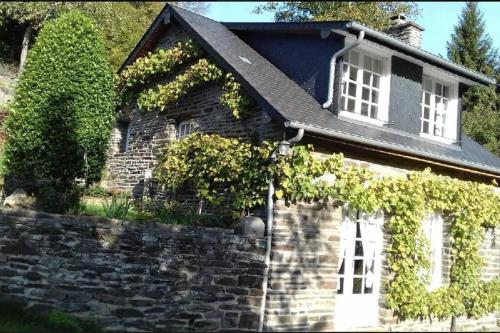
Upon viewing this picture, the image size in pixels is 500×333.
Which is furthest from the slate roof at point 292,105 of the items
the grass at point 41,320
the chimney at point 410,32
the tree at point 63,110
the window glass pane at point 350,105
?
the grass at point 41,320

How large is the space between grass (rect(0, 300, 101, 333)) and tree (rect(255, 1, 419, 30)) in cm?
1940

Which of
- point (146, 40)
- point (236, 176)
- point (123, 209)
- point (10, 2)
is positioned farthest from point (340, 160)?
point (10, 2)

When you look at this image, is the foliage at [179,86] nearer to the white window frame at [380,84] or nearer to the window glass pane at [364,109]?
the white window frame at [380,84]

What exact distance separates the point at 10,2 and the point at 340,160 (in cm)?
1945

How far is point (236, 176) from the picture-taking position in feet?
26.0

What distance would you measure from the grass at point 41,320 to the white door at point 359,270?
13.4ft

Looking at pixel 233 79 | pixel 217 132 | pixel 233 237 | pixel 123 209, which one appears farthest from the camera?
pixel 217 132

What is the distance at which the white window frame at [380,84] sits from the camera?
9.35 m

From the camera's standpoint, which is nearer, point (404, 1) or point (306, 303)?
point (306, 303)

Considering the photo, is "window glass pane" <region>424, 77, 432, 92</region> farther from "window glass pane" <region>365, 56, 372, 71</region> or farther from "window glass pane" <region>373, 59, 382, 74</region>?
"window glass pane" <region>365, 56, 372, 71</region>

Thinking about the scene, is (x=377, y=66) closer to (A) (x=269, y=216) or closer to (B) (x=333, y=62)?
(B) (x=333, y=62)

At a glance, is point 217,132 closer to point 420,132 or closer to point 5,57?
point 420,132

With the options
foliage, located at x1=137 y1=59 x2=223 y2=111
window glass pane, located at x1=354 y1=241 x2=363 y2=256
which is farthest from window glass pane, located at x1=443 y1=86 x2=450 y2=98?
foliage, located at x1=137 y1=59 x2=223 y2=111

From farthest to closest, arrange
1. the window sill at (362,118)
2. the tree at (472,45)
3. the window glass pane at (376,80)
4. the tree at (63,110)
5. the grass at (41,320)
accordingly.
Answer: the tree at (472,45), the window glass pane at (376,80), the tree at (63,110), the window sill at (362,118), the grass at (41,320)
